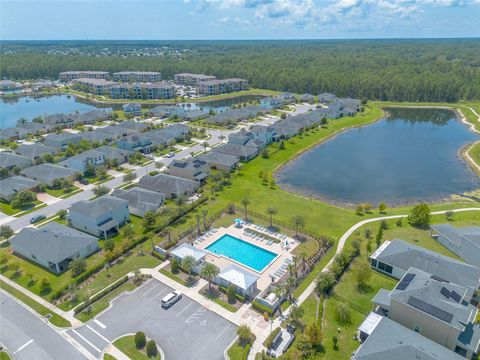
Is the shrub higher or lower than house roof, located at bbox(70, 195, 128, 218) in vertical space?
lower

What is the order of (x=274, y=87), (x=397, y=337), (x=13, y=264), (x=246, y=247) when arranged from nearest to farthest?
1. (x=397, y=337)
2. (x=13, y=264)
3. (x=246, y=247)
4. (x=274, y=87)

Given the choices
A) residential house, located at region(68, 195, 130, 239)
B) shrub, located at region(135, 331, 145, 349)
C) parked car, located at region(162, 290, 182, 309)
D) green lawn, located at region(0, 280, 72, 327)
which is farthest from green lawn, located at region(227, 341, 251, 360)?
residential house, located at region(68, 195, 130, 239)

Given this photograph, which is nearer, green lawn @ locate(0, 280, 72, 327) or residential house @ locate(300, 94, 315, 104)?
green lawn @ locate(0, 280, 72, 327)

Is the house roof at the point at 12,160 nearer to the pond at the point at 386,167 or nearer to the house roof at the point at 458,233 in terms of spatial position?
the pond at the point at 386,167

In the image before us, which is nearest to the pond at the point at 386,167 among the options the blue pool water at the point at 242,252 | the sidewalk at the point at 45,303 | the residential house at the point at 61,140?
the blue pool water at the point at 242,252

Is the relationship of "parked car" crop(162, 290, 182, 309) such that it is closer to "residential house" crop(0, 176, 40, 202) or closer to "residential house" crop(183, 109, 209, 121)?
"residential house" crop(0, 176, 40, 202)

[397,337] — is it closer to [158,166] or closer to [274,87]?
[158,166]

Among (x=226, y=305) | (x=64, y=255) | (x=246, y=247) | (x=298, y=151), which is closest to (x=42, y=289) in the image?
(x=64, y=255)
